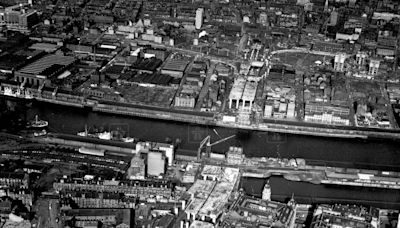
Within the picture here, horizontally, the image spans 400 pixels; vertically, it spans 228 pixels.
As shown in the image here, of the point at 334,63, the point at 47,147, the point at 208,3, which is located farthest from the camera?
the point at 208,3

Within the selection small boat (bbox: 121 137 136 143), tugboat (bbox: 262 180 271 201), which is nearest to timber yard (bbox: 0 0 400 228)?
small boat (bbox: 121 137 136 143)

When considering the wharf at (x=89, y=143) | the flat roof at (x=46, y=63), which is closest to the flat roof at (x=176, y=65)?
the flat roof at (x=46, y=63)

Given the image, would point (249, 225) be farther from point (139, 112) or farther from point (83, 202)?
point (139, 112)

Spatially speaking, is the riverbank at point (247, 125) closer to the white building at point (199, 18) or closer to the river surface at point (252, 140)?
the river surface at point (252, 140)

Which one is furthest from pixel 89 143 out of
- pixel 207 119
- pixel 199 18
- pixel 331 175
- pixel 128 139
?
pixel 199 18

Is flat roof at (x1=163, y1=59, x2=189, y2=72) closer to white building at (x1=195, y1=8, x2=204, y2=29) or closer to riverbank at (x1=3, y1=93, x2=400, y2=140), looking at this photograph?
riverbank at (x1=3, y1=93, x2=400, y2=140)

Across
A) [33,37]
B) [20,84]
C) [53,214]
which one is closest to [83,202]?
[53,214]
